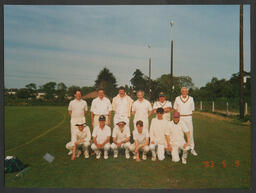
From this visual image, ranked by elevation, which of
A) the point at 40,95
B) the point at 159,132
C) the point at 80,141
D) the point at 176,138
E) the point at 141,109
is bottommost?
the point at 80,141

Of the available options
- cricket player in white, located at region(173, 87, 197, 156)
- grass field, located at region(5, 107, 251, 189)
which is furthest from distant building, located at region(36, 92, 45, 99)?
cricket player in white, located at region(173, 87, 197, 156)

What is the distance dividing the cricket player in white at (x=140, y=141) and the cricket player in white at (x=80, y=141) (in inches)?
41.0

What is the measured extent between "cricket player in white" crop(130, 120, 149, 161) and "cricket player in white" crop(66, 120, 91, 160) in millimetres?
1041

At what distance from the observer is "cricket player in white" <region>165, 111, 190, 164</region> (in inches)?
187

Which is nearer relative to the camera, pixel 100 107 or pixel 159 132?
pixel 159 132

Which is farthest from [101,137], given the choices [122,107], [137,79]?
[137,79]

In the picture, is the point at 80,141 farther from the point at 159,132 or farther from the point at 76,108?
the point at 159,132

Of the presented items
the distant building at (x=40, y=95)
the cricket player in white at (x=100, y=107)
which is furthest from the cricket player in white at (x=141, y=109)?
the distant building at (x=40, y=95)

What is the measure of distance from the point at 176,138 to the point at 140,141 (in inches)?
31.5

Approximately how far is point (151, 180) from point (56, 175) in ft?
5.88

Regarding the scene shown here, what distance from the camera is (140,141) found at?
16.3 ft

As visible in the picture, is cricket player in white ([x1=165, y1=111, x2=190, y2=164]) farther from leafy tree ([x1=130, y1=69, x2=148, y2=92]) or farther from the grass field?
leafy tree ([x1=130, y1=69, x2=148, y2=92])

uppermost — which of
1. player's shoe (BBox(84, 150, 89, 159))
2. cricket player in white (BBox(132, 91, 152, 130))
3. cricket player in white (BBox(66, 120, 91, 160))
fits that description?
cricket player in white (BBox(132, 91, 152, 130))
